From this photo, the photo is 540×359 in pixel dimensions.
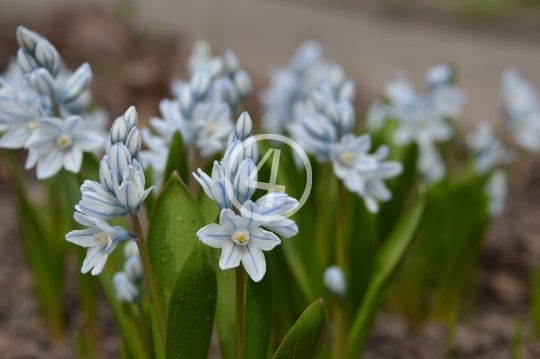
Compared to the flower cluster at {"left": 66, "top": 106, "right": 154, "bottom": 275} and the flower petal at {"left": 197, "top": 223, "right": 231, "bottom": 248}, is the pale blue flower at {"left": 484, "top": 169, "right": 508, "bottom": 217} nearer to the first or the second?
the flower petal at {"left": 197, "top": 223, "right": 231, "bottom": 248}

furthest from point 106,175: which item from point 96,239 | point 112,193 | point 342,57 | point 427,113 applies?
point 342,57

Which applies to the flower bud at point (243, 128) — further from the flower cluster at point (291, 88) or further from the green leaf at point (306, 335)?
the flower cluster at point (291, 88)

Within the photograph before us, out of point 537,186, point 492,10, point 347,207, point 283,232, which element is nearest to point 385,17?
point 492,10

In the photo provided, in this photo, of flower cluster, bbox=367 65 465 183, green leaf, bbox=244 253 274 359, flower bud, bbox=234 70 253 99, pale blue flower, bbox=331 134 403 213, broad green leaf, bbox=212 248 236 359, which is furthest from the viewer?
flower cluster, bbox=367 65 465 183

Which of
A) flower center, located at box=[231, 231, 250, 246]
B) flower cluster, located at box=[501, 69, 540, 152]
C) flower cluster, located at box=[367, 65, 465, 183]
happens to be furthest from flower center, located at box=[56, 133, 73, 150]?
flower cluster, located at box=[501, 69, 540, 152]

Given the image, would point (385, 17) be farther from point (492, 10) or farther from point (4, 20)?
point (4, 20)

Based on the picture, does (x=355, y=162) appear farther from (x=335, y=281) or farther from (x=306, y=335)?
(x=306, y=335)

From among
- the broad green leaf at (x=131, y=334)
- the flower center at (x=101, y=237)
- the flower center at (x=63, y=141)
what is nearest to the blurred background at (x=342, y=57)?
the broad green leaf at (x=131, y=334)
